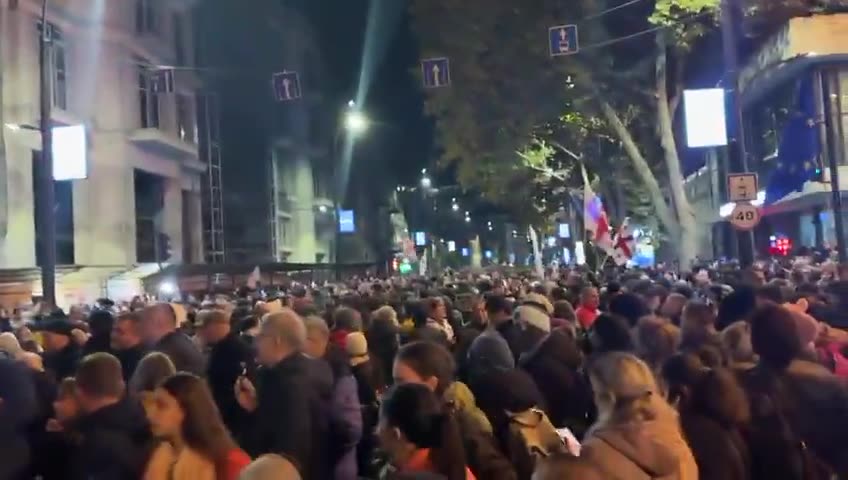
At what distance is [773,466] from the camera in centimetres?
491

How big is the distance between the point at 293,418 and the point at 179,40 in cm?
3872

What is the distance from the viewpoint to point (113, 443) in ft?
16.5

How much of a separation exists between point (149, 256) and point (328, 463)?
33322mm

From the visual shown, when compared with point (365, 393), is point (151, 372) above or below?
above

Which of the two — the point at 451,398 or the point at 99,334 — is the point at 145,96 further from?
the point at 451,398

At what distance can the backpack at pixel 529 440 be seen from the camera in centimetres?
520

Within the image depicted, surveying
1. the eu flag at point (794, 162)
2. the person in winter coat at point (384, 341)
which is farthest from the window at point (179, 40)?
the person in winter coat at point (384, 341)

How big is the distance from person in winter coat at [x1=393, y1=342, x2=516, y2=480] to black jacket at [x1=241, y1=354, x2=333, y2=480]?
0.79 meters

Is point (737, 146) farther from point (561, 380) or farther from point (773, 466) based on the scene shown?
point (773, 466)

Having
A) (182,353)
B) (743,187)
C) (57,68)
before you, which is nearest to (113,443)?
(182,353)

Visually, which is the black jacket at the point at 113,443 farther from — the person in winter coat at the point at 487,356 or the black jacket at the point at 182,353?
the person in winter coat at the point at 487,356

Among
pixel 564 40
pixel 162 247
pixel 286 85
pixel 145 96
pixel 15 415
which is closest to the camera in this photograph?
pixel 15 415

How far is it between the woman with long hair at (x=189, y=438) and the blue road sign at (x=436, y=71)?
21.0m

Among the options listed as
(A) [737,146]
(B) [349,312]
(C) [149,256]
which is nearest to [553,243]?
(C) [149,256]
